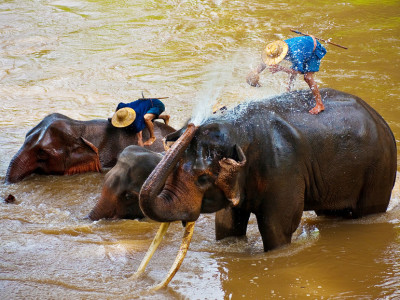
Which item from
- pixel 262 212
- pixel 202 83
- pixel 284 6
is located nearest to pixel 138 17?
pixel 284 6

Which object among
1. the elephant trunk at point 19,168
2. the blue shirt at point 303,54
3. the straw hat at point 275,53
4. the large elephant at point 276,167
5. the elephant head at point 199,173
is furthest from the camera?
the elephant trunk at point 19,168

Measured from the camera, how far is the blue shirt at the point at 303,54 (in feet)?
21.2

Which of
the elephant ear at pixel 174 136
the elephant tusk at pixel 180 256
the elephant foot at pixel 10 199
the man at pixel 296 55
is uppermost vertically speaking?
the man at pixel 296 55

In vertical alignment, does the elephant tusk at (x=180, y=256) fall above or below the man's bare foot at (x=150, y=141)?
above

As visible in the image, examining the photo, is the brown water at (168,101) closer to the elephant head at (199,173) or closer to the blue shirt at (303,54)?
the elephant head at (199,173)

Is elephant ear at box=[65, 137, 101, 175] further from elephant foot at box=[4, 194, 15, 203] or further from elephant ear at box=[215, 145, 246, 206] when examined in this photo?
elephant ear at box=[215, 145, 246, 206]

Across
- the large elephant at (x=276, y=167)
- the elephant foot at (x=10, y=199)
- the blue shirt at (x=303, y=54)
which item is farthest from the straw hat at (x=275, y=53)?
the elephant foot at (x=10, y=199)

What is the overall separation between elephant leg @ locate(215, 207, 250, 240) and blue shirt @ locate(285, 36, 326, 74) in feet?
5.41

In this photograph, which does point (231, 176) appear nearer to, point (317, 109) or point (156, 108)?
point (317, 109)

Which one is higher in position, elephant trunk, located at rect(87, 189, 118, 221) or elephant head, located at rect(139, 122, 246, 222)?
elephant head, located at rect(139, 122, 246, 222)

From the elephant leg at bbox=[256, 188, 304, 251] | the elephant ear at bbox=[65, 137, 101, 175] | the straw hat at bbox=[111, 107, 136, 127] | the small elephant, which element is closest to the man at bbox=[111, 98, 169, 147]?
the straw hat at bbox=[111, 107, 136, 127]

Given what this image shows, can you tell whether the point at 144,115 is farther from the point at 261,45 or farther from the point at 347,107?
the point at 261,45

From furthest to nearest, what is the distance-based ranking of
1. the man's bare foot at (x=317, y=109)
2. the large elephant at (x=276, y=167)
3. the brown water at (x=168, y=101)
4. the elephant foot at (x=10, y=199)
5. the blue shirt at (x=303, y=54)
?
the elephant foot at (x=10, y=199) < the blue shirt at (x=303, y=54) < the man's bare foot at (x=317, y=109) < the brown water at (x=168, y=101) < the large elephant at (x=276, y=167)

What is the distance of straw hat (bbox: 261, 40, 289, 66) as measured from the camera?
632 centimetres
